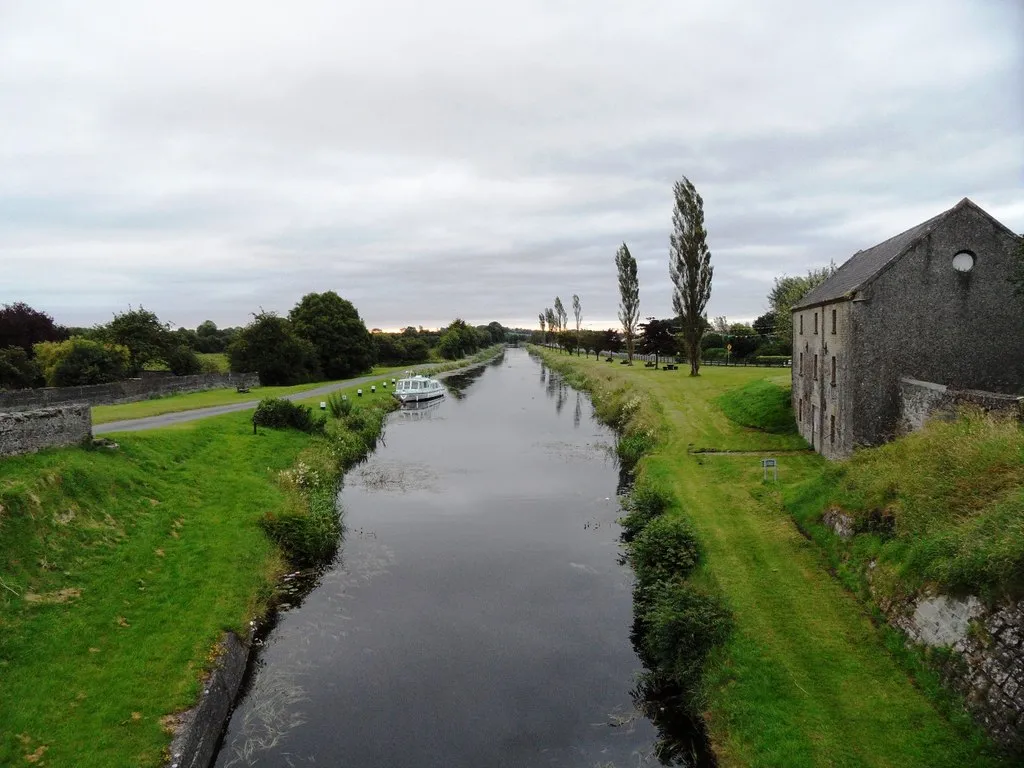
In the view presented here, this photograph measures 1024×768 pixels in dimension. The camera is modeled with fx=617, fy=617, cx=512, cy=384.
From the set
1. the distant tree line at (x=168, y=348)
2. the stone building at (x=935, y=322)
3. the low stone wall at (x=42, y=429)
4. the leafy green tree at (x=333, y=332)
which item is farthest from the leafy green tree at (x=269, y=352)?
the stone building at (x=935, y=322)

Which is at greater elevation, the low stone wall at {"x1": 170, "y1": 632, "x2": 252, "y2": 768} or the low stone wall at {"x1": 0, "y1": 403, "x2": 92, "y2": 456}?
the low stone wall at {"x1": 0, "y1": 403, "x2": 92, "y2": 456}

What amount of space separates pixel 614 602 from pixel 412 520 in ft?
32.2

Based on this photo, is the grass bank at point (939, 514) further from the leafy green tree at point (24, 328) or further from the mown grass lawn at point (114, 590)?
the leafy green tree at point (24, 328)

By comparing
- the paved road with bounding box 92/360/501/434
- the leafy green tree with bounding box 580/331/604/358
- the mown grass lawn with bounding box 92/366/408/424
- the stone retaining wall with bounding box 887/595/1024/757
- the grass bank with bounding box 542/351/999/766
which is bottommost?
the grass bank with bounding box 542/351/999/766

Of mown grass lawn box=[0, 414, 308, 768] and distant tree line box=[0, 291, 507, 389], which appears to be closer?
mown grass lawn box=[0, 414, 308, 768]

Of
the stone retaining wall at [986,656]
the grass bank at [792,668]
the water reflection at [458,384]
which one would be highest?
the water reflection at [458,384]

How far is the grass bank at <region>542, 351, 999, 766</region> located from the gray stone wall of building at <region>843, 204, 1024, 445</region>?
520cm

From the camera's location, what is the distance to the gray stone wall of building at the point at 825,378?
78.9 ft

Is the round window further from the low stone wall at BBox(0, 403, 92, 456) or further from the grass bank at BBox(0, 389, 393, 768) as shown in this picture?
the low stone wall at BBox(0, 403, 92, 456)

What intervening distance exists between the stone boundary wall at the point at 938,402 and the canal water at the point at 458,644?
10766mm

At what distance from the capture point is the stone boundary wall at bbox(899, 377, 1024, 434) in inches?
626

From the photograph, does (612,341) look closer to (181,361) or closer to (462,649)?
(181,361)

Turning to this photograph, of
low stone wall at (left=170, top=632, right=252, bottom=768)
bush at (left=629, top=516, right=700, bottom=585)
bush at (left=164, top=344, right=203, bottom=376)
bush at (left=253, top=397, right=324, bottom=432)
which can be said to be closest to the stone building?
bush at (left=629, top=516, right=700, bottom=585)

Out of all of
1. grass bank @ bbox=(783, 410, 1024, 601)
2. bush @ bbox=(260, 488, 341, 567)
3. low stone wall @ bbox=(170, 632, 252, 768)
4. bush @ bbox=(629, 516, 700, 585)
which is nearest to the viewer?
low stone wall @ bbox=(170, 632, 252, 768)
